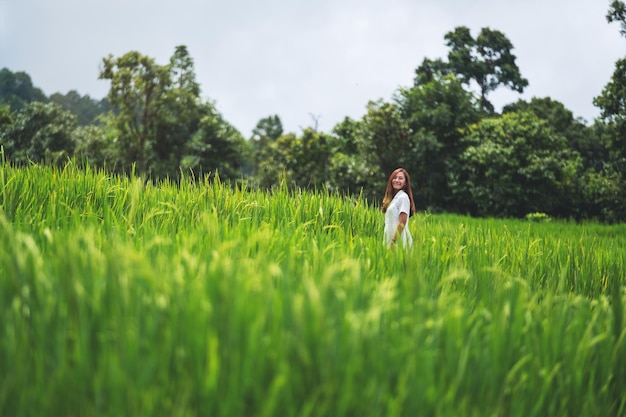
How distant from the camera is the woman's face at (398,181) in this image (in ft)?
19.1

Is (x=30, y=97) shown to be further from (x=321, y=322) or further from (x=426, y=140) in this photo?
(x=321, y=322)

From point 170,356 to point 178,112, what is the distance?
3289 cm

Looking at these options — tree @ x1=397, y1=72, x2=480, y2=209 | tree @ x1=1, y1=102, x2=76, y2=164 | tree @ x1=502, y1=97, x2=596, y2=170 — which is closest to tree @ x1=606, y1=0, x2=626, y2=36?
tree @ x1=397, y1=72, x2=480, y2=209

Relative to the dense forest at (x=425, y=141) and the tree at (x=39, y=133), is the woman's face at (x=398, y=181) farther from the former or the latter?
the tree at (x=39, y=133)

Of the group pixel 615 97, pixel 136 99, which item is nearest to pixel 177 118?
pixel 136 99

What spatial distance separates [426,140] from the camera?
2273cm

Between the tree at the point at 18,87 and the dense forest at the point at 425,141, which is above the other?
the tree at the point at 18,87

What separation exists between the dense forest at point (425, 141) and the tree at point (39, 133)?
77mm

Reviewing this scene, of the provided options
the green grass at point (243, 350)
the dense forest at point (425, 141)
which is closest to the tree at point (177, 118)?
the dense forest at point (425, 141)

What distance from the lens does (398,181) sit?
5.83 meters

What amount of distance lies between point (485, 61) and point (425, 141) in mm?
15709

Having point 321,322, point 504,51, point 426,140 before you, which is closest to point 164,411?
point 321,322

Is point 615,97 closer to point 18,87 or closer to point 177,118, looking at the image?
point 177,118

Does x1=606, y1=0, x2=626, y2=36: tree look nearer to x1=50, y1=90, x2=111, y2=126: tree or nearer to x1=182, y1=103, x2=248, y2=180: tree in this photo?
x1=182, y1=103, x2=248, y2=180: tree
